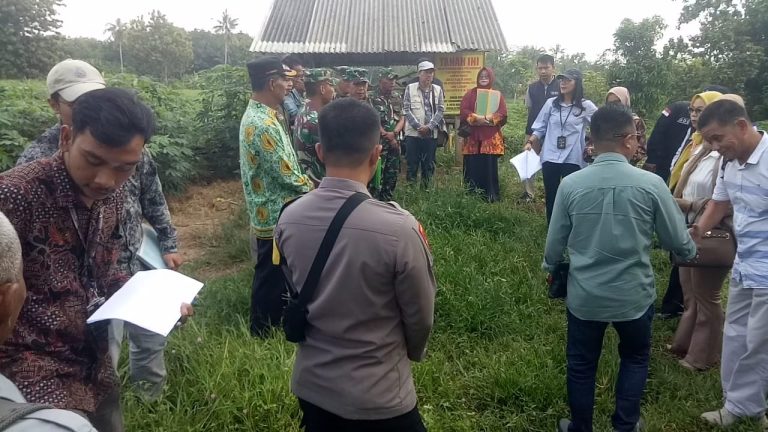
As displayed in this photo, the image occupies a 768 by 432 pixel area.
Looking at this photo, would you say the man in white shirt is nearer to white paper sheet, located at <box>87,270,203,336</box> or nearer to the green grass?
the green grass

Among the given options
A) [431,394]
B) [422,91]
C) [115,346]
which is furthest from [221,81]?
[115,346]

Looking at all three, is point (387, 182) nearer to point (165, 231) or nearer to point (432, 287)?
point (165, 231)

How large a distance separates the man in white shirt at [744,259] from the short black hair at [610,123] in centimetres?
48

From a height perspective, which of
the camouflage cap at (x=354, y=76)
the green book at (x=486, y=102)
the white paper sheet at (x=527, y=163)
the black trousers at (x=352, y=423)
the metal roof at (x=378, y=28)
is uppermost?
the metal roof at (x=378, y=28)

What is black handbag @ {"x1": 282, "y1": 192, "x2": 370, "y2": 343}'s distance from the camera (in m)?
1.77

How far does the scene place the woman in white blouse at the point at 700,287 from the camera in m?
3.43

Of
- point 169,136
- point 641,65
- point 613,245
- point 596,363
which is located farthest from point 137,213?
point 641,65

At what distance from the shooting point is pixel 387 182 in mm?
6059

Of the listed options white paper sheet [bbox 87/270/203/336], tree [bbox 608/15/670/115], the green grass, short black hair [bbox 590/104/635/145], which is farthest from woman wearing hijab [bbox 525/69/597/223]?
tree [bbox 608/15/670/115]

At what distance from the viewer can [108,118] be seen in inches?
65.6

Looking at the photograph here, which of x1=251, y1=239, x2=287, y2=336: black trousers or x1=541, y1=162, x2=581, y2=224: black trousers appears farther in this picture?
x1=541, y1=162, x2=581, y2=224: black trousers

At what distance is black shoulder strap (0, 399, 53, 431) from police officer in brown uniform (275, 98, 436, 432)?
0.99 metres

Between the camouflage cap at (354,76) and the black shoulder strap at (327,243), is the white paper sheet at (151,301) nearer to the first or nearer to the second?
the black shoulder strap at (327,243)


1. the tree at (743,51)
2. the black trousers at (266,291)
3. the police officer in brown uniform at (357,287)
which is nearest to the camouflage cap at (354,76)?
the black trousers at (266,291)
